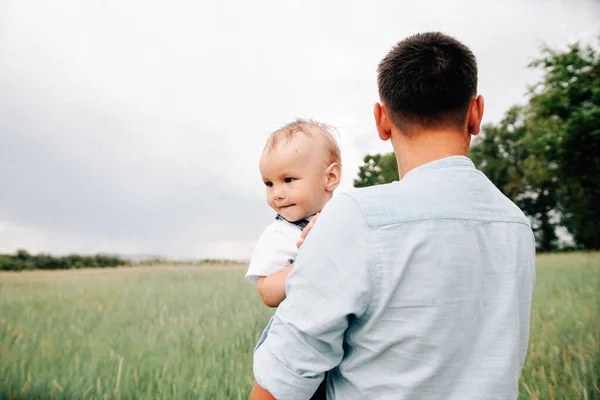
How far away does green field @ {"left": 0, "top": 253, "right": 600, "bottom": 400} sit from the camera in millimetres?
1869

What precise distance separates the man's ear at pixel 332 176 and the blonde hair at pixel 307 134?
0.02m

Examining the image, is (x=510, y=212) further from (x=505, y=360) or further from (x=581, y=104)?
(x=581, y=104)

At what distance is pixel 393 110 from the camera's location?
881 millimetres

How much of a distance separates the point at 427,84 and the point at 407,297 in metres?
0.35

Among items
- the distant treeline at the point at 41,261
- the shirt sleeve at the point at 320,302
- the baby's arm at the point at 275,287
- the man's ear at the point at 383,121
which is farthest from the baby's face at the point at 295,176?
the distant treeline at the point at 41,261

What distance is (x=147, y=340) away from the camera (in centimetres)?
210

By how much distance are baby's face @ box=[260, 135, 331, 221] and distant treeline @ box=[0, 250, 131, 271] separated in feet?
4.55

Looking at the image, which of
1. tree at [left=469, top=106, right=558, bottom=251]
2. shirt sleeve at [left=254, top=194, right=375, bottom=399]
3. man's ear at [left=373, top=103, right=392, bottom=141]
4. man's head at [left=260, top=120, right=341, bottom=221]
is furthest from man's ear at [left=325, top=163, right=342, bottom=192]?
tree at [left=469, top=106, right=558, bottom=251]

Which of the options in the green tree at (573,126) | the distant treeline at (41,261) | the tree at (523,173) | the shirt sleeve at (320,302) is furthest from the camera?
the tree at (523,173)

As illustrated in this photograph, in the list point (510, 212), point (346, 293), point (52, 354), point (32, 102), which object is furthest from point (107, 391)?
point (510, 212)

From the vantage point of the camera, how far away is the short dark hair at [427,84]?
86 centimetres

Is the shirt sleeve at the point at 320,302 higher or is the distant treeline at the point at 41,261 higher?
the distant treeline at the point at 41,261

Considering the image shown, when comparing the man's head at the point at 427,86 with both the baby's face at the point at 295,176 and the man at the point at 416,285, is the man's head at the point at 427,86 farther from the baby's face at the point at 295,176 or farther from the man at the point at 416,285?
the baby's face at the point at 295,176

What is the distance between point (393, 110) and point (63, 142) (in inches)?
69.5
